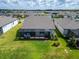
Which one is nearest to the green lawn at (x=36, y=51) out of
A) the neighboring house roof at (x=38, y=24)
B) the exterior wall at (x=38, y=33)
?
the exterior wall at (x=38, y=33)

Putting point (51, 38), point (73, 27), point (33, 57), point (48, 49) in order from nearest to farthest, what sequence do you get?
point (33, 57) < point (48, 49) < point (51, 38) < point (73, 27)

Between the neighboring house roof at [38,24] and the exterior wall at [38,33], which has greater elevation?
the neighboring house roof at [38,24]

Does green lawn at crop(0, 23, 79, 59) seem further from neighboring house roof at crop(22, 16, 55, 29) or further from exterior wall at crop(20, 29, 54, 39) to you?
neighboring house roof at crop(22, 16, 55, 29)

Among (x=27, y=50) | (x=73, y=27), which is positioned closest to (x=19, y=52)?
(x=27, y=50)

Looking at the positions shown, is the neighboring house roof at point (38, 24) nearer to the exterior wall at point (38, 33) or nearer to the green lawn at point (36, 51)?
the exterior wall at point (38, 33)

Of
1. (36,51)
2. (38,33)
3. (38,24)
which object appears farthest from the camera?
(38,24)

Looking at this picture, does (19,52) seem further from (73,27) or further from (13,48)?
(73,27)

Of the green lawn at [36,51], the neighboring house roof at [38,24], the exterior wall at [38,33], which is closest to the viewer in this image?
the green lawn at [36,51]

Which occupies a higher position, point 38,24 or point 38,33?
point 38,24

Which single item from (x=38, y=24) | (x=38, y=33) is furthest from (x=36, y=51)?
(x=38, y=24)

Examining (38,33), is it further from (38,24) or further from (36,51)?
(36,51)

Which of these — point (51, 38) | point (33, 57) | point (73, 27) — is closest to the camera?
point (33, 57)
